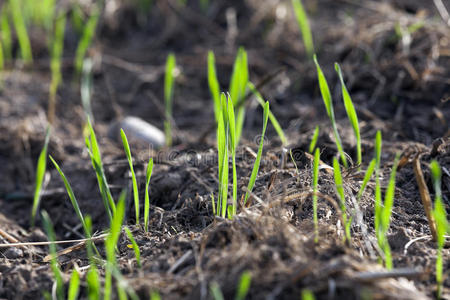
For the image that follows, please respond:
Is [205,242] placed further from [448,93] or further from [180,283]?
[448,93]

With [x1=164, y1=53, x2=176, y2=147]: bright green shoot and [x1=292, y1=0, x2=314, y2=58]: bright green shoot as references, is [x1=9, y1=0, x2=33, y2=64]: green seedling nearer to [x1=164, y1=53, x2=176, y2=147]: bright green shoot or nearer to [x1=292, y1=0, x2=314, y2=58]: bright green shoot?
[x1=164, y1=53, x2=176, y2=147]: bright green shoot

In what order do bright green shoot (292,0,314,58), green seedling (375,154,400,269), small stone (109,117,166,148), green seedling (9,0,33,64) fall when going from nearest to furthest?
green seedling (375,154,400,269) < small stone (109,117,166,148) < bright green shoot (292,0,314,58) < green seedling (9,0,33,64)

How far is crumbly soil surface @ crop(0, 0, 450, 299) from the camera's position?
903 mm

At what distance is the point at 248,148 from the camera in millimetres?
1459

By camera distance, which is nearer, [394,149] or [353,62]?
[394,149]

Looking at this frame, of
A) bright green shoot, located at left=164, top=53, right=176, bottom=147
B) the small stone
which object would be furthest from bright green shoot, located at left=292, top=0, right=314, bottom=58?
the small stone

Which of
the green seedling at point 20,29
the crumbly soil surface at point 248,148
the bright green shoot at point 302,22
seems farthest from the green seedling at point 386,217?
the green seedling at point 20,29

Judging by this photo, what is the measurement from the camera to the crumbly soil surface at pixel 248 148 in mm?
903

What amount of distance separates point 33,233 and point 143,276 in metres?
0.68

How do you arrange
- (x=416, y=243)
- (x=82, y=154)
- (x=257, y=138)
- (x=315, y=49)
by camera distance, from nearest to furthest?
(x=416, y=243)
(x=257, y=138)
(x=82, y=154)
(x=315, y=49)

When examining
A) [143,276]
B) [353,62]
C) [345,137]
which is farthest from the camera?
[353,62]

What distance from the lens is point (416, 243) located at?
1056 mm

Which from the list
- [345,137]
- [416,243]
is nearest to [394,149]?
[345,137]

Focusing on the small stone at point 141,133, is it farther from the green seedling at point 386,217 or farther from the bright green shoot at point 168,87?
the green seedling at point 386,217
